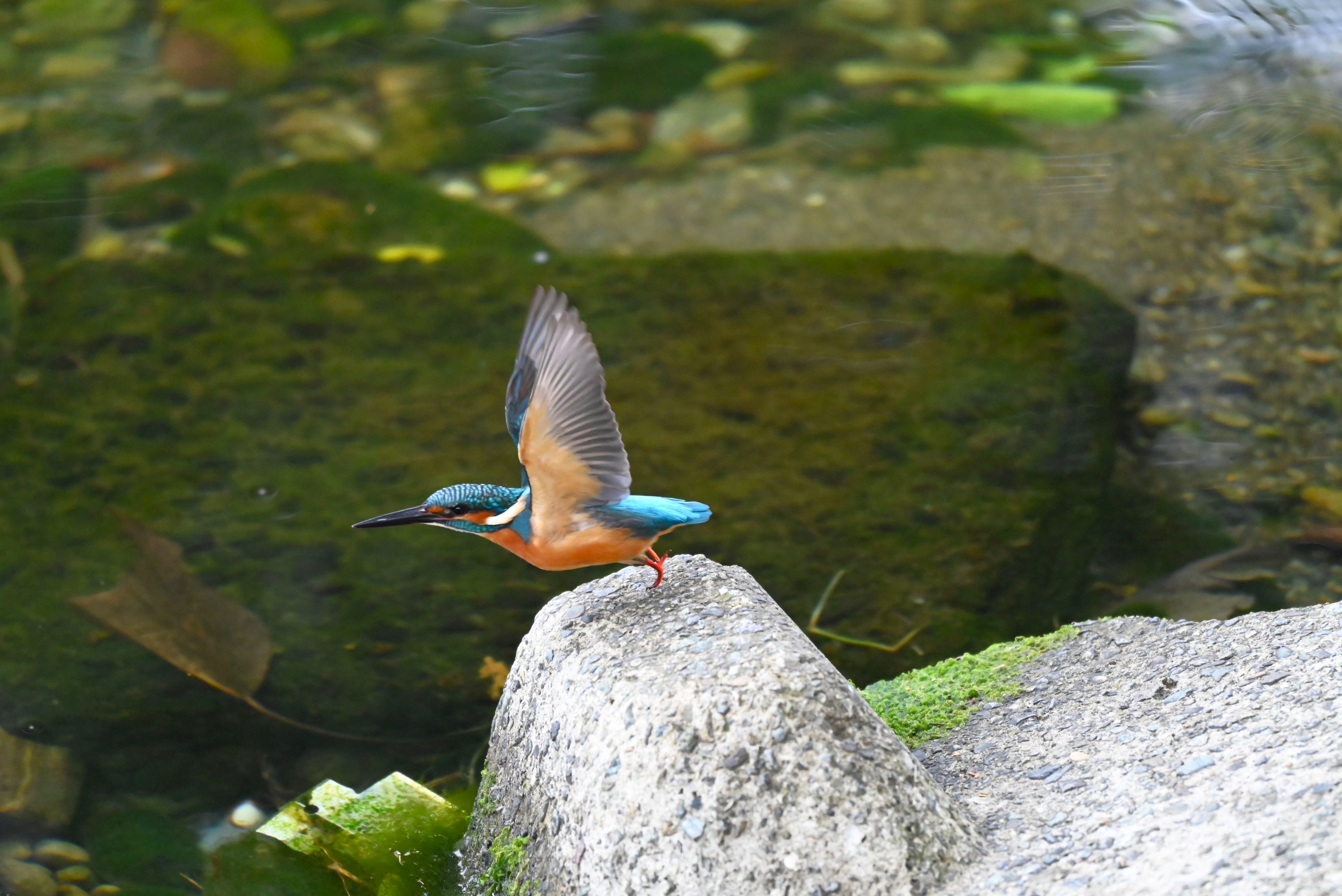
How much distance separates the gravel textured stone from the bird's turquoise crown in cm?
116

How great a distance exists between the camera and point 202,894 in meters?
3.37

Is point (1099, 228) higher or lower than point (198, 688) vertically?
higher

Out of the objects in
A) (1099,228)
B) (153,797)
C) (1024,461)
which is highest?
(1099,228)

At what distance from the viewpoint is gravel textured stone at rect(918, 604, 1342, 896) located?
205 cm

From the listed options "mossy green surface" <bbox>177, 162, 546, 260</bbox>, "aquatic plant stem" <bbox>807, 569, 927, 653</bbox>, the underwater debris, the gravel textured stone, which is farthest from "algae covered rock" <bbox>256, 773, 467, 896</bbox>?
"mossy green surface" <bbox>177, 162, 546, 260</bbox>

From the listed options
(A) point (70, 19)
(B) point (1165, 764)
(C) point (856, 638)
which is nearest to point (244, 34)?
(A) point (70, 19)

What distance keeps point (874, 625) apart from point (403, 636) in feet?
5.35

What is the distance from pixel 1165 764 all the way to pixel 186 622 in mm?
3208

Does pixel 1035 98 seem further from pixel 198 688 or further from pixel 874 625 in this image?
pixel 198 688

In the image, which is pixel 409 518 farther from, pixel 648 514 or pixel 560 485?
pixel 648 514

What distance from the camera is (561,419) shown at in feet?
8.27

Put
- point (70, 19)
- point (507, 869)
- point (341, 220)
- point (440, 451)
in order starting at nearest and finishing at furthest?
point (507, 869) < point (440, 451) < point (341, 220) < point (70, 19)

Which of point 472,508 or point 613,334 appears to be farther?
point 613,334

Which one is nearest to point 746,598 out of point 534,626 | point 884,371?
point 534,626
